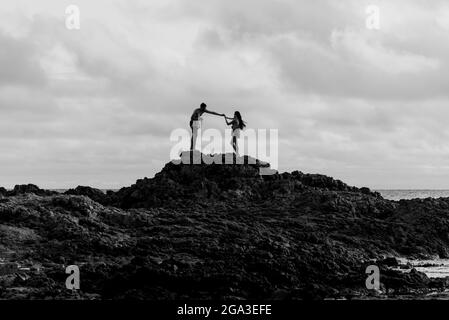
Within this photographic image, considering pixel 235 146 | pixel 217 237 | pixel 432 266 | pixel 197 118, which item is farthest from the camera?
pixel 235 146

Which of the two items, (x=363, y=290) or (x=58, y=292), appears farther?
(x=363, y=290)

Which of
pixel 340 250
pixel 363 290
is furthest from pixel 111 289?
pixel 340 250

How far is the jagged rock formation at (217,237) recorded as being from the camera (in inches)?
734

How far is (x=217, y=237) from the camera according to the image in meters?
24.4

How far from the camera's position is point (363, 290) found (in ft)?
63.6

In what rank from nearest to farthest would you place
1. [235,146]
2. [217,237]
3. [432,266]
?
[217,237] → [432,266] → [235,146]

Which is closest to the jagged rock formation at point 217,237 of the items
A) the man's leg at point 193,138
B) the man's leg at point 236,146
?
the man's leg at point 236,146

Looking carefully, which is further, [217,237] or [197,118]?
[197,118]

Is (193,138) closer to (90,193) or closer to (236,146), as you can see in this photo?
(236,146)

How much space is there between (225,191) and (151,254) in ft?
32.2

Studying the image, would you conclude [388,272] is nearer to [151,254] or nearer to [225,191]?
[151,254]

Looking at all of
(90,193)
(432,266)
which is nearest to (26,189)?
(90,193)

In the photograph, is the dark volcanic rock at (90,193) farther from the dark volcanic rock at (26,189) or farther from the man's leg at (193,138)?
the man's leg at (193,138)

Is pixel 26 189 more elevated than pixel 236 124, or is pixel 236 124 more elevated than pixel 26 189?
pixel 236 124
